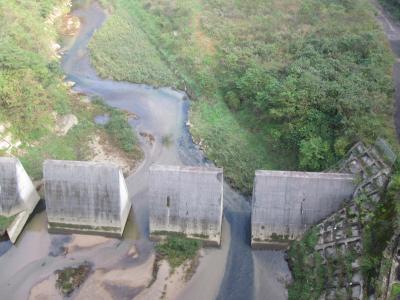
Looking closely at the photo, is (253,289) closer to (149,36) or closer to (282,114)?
(282,114)

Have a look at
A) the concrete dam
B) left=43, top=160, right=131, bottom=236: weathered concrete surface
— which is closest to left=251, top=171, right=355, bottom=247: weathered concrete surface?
the concrete dam

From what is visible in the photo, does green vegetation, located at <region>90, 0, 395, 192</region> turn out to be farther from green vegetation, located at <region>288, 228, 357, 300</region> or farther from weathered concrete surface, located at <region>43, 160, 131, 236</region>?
weathered concrete surface, located at <region>43, 160, 131, 236</region>

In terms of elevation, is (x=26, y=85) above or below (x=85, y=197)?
above

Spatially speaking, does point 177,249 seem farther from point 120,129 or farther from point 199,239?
point 120,129

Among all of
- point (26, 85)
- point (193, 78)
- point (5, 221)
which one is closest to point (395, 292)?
point (5, 221)

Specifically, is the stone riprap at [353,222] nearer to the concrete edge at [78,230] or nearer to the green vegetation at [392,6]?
the concrete edge at [78,230]

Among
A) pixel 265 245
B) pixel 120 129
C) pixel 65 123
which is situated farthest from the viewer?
pixel 120 129

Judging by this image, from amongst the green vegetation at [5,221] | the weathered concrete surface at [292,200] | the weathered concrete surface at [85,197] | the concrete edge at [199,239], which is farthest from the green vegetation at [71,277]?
the weathered concrete surface at [292,200]
